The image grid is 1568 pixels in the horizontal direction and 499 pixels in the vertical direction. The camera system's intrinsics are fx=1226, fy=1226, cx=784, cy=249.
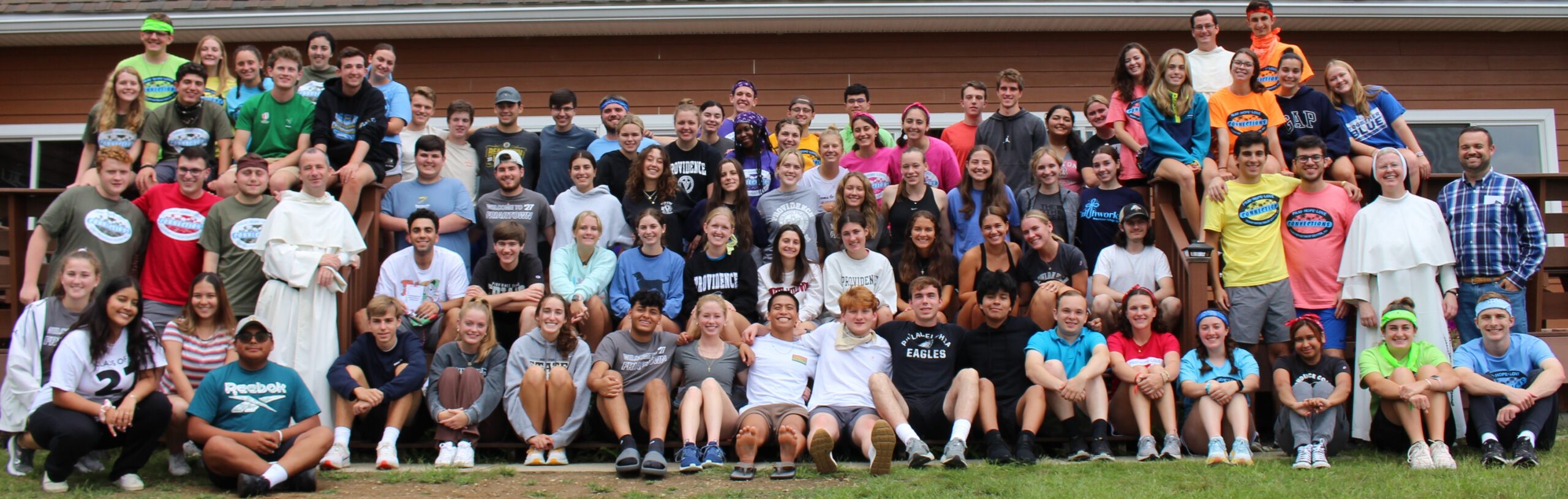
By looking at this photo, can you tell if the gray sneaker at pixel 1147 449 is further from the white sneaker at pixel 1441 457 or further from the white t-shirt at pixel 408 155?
the white t-shirt at pixel 408 155

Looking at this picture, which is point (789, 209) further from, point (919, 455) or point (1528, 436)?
point (1528, 436)

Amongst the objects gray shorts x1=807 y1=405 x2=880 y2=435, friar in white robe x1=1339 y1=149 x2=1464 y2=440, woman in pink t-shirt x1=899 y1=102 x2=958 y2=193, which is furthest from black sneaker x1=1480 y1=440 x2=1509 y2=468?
woman in pink t-shirt x1=899 y1=102 x2=958 y2=193

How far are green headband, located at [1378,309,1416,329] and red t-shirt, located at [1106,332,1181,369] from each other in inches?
40.7

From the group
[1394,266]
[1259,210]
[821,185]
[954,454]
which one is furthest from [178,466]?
[1394,266]

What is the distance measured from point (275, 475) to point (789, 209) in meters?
3.60

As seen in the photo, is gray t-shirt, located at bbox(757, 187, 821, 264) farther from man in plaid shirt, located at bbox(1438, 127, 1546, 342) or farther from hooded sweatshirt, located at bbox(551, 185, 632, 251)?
man in plaid shirt, located at bbox(1438, 127, 1546, 342)

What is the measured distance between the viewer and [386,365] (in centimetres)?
647

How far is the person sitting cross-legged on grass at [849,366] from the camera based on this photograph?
6.32 m

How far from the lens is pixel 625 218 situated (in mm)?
7793

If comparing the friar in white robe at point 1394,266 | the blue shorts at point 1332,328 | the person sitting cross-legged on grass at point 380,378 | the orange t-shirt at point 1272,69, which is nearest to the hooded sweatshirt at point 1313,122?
the orange t-shirt at point 1272,69

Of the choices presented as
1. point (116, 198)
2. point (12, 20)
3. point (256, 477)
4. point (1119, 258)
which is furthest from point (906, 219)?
point (12, 20)

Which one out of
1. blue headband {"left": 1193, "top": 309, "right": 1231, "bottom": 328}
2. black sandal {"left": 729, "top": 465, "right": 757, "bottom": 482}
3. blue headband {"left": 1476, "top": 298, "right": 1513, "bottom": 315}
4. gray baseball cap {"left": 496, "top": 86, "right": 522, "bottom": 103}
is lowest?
black sandal {"left": 729, "top": 465, "right": 757, "bottom": 482}

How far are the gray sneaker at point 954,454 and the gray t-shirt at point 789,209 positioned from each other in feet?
6.79

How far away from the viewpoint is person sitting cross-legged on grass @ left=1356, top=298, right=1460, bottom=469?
603cm
